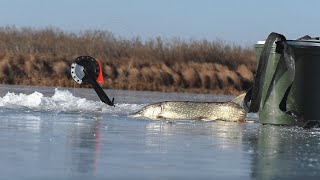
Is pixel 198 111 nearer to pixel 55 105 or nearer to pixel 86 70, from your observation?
pixel 86 70

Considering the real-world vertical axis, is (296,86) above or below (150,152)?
above

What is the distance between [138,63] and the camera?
3697 cm

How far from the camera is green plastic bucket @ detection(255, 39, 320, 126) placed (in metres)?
10.6

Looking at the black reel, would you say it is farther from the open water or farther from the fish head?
the open water

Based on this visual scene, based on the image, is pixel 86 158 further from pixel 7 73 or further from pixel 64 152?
pixel 7 73

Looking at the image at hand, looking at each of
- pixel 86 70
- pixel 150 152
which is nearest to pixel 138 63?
pixel 86 70

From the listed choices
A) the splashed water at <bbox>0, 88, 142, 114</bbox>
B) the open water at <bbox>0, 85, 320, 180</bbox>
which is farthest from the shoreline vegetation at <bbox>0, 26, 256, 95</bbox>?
the open water at <bbox>0, 85, 320, 180</bbox>

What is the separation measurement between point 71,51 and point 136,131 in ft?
98.4

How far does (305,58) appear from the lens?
10625 millimetres

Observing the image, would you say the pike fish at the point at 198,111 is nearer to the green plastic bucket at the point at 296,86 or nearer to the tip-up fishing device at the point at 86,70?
the green plastic bucket at the point at 296,86

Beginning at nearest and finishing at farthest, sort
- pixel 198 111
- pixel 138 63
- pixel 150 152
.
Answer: pixel 150 152
pixel 198 111
pixel 138 63

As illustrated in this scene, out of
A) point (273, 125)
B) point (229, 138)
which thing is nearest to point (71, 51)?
point (273, 125)

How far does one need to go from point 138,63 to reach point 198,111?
24238 millimetres

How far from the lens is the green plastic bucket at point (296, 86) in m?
10.6
